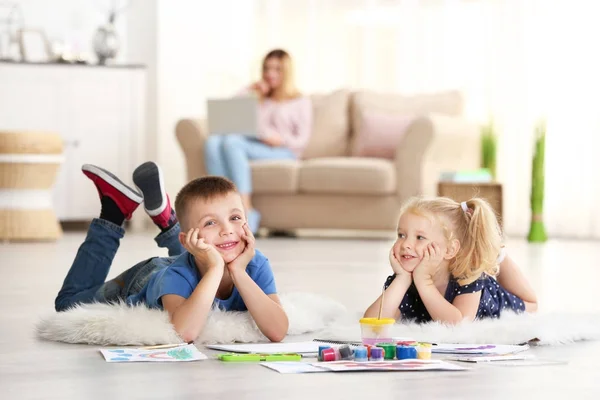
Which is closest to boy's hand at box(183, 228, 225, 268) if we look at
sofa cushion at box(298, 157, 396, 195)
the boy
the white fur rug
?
the boy

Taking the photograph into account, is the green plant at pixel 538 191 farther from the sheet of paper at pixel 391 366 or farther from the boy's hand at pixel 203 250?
the sheet of paper at pixel 391 366

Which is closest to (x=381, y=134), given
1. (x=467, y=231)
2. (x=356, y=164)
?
(x=356, y=164)

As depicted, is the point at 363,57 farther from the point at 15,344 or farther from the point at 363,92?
the point at 15,344

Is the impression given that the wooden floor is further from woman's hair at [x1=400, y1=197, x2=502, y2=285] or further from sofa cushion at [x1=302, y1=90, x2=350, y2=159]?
sofa cushion at [x1=302, y1=90, x2=350, y2=159]

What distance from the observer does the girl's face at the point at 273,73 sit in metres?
6.24

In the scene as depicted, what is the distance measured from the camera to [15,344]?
208 cm

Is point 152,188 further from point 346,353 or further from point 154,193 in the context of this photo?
point 346,353

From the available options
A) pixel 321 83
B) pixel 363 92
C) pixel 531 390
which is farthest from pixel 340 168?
pixel 531 390

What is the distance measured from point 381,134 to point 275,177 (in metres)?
0.69

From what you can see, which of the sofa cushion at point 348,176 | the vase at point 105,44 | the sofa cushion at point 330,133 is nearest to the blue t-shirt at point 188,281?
the sofa cushion at point 348,176

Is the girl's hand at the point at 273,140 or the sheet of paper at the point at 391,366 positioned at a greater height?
the girl's hand at the point at 273,140

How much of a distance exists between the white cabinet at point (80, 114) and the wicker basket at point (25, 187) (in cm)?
91

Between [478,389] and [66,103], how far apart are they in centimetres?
530

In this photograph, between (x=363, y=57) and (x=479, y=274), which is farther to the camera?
(x=363, y=57)
